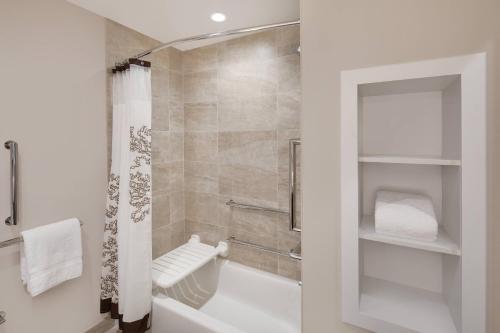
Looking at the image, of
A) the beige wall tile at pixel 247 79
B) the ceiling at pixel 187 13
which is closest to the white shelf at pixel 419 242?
the beige wall tile at pixel 247 79

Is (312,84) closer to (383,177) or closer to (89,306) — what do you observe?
(383,177)

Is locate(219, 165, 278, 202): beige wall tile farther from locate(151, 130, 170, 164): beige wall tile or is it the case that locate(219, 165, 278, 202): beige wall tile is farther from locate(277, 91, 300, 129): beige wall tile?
locate(151, 130, 170, 164): beige wall tile

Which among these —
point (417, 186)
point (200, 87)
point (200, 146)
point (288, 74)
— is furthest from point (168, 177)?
point (417, 186)

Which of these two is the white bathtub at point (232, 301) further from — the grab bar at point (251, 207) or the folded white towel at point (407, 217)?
the folded white towel at point (407, 217)

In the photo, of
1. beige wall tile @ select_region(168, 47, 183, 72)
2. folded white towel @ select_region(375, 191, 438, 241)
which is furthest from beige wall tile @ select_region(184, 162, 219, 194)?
folded white towel @ select_region(375, 191, 438, 241)

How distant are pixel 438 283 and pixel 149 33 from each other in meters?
2.43

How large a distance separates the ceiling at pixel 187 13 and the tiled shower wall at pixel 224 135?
0.13m

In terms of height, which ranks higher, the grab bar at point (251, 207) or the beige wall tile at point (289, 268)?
the grab bar at point (251, 207)

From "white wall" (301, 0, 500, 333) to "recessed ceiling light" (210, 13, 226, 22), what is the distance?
916mm

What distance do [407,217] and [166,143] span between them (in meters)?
1.91

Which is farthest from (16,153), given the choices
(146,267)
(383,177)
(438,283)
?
(438,283)

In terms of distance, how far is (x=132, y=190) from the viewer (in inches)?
64.0

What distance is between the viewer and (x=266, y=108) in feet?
6.52

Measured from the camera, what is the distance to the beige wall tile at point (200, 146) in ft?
7.46
